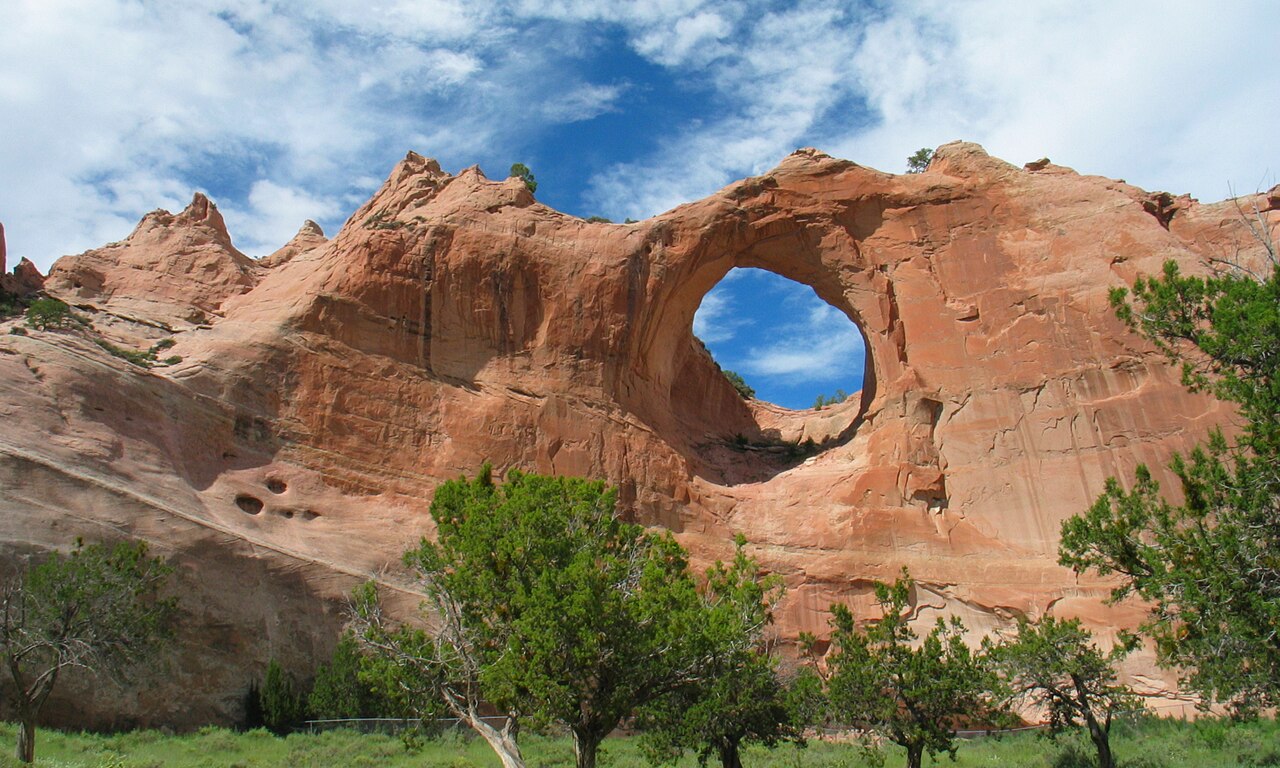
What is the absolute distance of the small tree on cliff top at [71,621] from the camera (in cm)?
→ 1844

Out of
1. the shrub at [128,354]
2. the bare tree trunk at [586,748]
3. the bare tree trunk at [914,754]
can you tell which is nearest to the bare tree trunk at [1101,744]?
the bare tree trunk at [914,754]

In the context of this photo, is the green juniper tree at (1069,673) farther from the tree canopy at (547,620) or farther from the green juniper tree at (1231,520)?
the tree canopy at (547,620)

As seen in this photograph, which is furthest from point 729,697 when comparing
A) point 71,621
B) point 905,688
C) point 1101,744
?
point 71,621

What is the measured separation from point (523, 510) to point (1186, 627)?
10642 millimetres

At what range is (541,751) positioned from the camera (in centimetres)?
2405

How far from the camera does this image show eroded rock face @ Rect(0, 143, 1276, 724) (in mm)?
25812

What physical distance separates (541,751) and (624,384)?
45.8 ft

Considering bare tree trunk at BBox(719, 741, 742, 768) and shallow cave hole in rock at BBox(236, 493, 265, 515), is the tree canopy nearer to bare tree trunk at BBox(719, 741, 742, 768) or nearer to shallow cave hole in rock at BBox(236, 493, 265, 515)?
bare tree trunk at BBox(719, 741, 742, 768)

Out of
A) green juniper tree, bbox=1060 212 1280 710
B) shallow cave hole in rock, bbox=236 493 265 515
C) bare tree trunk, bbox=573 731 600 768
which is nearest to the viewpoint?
green juniper tree, bbox=1060 212 1280 710

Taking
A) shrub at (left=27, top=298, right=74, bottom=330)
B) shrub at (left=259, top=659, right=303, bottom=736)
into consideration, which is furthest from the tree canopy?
shrub at (left=27, top=298, right=74, bottom=330)

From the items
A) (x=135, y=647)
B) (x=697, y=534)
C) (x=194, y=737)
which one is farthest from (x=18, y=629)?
(x=697, y=534)

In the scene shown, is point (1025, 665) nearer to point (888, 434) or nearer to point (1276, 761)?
point (1276, 761)

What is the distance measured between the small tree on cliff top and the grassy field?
4.15ft

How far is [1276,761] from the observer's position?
64.8 ft
